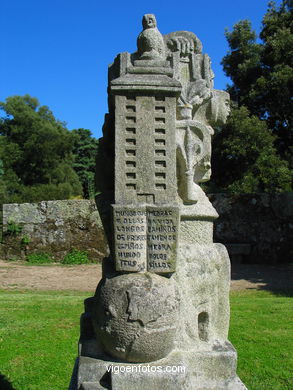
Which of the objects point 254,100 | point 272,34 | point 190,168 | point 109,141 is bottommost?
point 190,168

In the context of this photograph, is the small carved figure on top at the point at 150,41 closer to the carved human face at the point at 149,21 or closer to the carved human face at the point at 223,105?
the carved human face at the point at 149,21

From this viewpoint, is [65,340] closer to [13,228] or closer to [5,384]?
[5,384]

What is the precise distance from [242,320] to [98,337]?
128 inches

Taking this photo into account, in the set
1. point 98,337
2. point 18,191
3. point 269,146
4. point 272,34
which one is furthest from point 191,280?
point 18,191

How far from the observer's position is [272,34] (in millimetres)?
13883

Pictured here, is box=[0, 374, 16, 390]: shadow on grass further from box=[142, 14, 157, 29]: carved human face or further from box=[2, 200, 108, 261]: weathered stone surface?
box=[2, 200, 108, 261]: weathered stone surface

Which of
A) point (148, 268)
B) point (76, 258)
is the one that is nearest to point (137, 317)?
point (148, 268)

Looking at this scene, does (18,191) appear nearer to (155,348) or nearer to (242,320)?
(242,320)

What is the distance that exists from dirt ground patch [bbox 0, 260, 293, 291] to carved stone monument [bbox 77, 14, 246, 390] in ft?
17.4

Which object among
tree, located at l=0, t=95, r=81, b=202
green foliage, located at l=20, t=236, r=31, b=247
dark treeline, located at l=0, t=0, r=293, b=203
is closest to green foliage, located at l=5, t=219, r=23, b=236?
green foliage, located at l=20, t=236, r=31, b=247

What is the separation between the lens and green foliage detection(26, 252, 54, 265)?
406 inches

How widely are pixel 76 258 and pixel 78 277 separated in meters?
1.62

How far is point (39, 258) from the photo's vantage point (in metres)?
10.4

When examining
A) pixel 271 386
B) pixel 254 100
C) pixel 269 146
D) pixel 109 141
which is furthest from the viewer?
pixel 254 100
